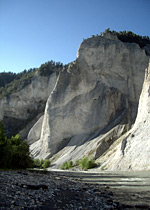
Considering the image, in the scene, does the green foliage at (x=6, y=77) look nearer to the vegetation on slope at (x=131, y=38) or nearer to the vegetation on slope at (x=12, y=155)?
the vegetation on slope at (x=131, y=38)

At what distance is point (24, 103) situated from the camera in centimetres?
9231

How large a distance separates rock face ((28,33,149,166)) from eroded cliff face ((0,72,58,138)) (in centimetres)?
1837

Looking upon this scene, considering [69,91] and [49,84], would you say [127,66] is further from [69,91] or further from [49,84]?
[49,84]

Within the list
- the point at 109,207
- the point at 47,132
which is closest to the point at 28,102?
the point at 47,132

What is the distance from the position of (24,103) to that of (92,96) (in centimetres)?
3636

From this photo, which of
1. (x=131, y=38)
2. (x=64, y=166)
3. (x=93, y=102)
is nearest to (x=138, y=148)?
(x=64, y=166)

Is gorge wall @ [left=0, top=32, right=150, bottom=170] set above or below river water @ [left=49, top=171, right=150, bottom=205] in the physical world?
above

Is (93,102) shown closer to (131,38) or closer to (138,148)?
(131,38)

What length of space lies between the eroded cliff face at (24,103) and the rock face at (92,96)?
18.4 metres

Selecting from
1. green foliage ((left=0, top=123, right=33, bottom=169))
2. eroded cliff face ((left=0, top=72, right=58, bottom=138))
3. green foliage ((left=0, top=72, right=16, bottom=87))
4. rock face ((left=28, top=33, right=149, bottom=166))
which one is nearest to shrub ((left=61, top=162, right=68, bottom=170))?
rock face ((left=28, top=33, right=149, bottom=166))

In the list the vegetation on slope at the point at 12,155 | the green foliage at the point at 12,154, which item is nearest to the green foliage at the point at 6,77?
the vegetation on slope at the point at 12,155

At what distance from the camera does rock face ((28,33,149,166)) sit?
204ft

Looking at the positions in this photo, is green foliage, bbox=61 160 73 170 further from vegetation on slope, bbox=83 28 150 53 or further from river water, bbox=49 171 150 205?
vegetation on slope, bbox=83 28 150 53

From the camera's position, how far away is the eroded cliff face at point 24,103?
302 ft
